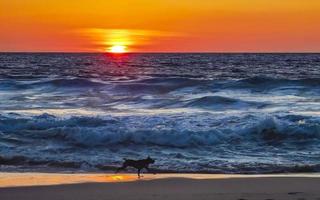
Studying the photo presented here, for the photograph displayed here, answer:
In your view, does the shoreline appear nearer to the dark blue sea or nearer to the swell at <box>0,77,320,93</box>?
the dark blue sea

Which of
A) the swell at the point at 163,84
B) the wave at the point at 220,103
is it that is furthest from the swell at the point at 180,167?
the swell at the point at 163,84

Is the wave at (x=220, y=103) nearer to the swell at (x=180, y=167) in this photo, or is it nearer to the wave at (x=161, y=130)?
the wave at (x=161, y=130)

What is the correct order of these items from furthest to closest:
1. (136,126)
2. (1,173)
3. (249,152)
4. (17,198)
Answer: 1. (136,126)
2. (249,152)
3. (1,173)
4. (17,198)

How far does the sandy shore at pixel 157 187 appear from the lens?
267 inches

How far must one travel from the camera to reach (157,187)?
24.8 ft

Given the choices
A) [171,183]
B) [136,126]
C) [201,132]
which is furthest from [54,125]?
[171,183]

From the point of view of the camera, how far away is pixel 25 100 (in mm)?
21969

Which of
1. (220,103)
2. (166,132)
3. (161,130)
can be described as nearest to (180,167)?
(166,132)

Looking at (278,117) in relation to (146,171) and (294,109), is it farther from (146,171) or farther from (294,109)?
(146,171)

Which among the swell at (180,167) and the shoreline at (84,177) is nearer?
the shoreline at (84,177)

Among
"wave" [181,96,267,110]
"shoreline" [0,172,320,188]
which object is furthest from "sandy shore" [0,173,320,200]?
"wave" [181,96,267,110]

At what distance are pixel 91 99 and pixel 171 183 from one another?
14668 millimetres

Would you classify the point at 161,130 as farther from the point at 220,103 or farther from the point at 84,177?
the point at 220,103

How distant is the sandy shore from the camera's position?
6770mm
